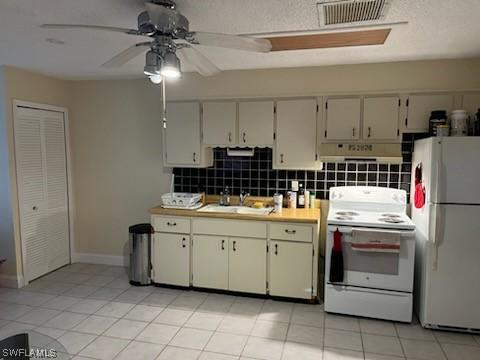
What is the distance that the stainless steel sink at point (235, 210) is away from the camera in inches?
142

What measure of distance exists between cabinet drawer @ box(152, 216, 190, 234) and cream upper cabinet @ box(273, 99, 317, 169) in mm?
1207

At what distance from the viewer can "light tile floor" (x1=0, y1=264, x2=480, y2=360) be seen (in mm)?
2592

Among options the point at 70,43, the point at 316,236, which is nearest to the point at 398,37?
the point at 316,236

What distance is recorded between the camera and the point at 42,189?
159 inches

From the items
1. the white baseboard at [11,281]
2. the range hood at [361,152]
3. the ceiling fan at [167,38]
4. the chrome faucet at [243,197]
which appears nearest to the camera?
the ceiling fan at [167,38]

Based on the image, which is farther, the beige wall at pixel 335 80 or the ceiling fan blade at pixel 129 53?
the beige wall at pixel 335 80

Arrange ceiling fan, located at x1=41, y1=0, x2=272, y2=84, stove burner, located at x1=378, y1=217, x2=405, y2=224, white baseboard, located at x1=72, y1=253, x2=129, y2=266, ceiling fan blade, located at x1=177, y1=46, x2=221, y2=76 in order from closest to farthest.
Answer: ceiling fan, located at x1=41, y1=0, x2=272, y2=84 < ceiling fan blade, located at x1=177, y1=46, x2=221, y2=76 < stove burner, located at x1=378, y1=217, x2=405, y2=224 < white baseboard, located at x1=72, y1=253, x2=129, y2=266

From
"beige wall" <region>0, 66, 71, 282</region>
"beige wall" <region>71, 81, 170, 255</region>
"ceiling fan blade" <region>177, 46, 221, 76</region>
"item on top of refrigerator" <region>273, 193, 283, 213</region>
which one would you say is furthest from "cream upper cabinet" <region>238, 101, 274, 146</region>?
"beige wall" <region>0, 66, 71, 282</region>

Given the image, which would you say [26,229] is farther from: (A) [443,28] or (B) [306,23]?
(A) [443,28]

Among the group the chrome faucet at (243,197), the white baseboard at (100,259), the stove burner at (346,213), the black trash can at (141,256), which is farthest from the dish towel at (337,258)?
the white baseboard at (100,259)

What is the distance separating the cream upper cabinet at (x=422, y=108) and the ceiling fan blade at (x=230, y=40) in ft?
6.68

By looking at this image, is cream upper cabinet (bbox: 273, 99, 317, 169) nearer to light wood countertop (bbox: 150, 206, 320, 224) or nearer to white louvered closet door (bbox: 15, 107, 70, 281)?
light wood countertop (bbox: 150, 206, 320, 224)

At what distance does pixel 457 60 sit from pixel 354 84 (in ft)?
3.11

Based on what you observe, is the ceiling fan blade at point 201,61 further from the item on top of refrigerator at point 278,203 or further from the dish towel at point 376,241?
the dish towel at point 376,241
